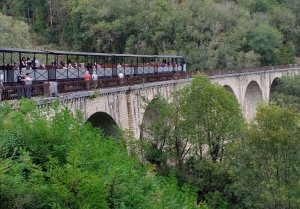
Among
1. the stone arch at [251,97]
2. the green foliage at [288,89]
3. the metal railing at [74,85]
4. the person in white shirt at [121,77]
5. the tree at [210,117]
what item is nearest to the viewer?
the metal railing at [74,85]

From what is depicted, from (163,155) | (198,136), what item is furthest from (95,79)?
(198,136)

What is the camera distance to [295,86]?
52.3 m

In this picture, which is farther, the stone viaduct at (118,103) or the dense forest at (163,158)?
the stone viaduct at (118,103)

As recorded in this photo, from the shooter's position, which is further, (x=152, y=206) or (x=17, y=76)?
(x=17, y=76)

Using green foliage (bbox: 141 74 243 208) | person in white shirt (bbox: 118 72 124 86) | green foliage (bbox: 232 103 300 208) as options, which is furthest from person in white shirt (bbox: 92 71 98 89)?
green foliage (bbox: 232 103 300 208)

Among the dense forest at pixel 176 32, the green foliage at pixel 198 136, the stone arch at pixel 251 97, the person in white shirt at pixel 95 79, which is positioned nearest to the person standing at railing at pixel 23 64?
the person in white shirt at pixel 95 79

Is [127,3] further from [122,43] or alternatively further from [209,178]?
[209,178]

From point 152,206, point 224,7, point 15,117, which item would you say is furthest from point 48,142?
point 224,7

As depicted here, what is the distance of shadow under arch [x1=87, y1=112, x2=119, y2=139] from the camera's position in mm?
21423

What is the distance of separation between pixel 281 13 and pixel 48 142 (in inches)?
3118

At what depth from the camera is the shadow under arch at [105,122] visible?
21423 millimetres

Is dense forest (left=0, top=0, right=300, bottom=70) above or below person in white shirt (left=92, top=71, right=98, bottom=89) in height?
above

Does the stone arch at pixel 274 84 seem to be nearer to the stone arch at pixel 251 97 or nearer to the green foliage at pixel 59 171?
the stone arch at pixel 251 97

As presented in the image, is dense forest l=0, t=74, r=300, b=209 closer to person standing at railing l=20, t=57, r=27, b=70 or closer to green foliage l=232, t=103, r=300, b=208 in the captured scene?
green foliage l=232, t=103, r=300, b=208
